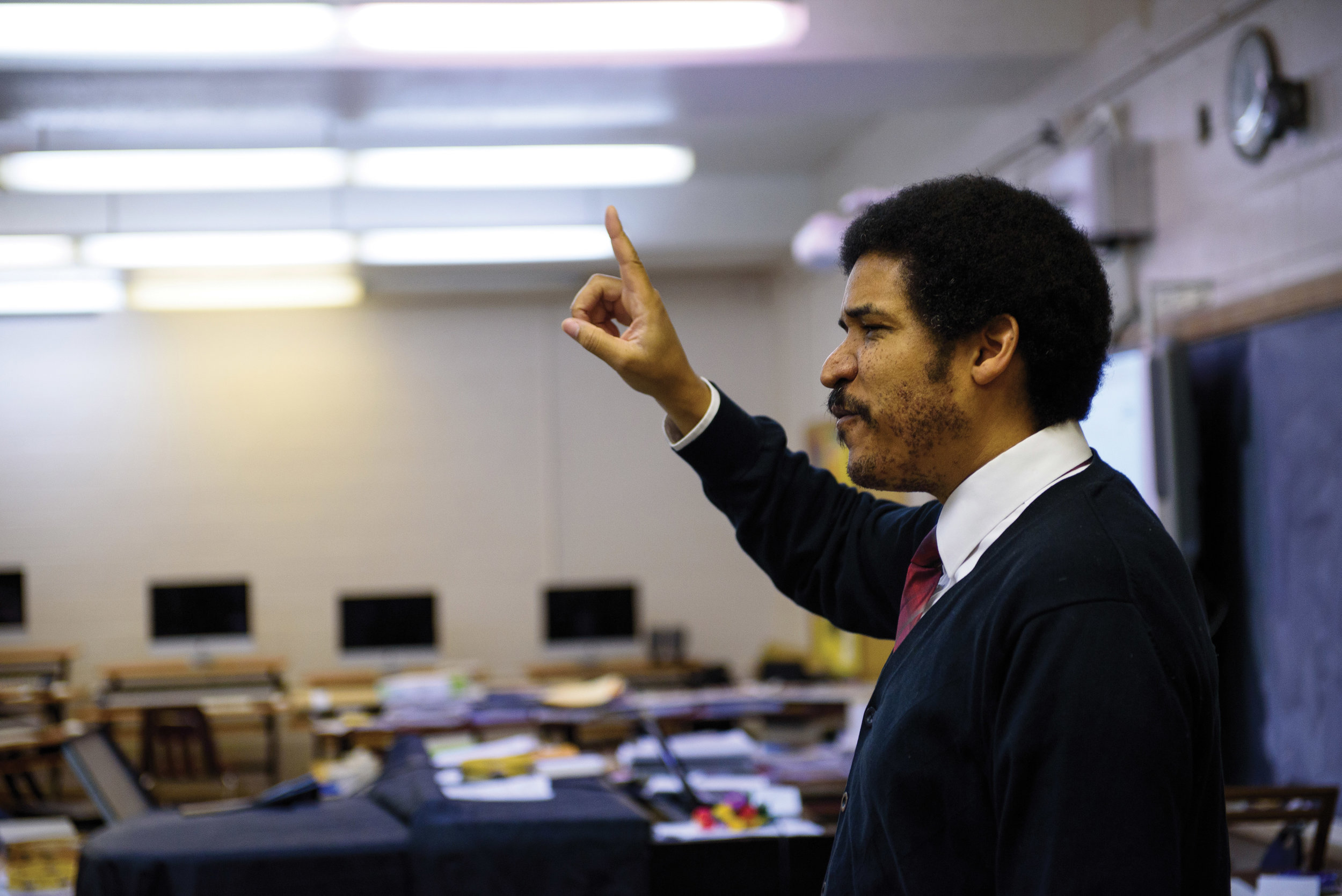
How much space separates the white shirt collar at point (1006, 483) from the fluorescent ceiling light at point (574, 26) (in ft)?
7.61

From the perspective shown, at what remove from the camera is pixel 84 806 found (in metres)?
3.62

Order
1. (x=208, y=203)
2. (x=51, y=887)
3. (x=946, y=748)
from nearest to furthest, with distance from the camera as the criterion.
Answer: (x=946, y=748) → (x=51, y=887) → (x=208, y=203)

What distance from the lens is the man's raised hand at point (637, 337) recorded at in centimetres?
119

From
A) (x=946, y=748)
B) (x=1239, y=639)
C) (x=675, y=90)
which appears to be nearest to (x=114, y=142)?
(x=675, y=90)

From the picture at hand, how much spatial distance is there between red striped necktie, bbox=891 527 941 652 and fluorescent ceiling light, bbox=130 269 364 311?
5186 mm

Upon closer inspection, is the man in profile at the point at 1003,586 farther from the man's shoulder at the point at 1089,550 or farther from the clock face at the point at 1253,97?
the clock face at the point at 1253,97

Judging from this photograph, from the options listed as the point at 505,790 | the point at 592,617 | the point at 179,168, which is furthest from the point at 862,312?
the point at 592,617

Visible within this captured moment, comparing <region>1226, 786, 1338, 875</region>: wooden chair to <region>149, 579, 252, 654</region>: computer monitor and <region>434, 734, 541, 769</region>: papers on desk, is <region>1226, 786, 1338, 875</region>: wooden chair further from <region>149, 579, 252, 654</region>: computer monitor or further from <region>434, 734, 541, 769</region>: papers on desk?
<region>149, 579, 252, 654</region>: computer monitor

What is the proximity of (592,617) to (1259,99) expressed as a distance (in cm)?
489

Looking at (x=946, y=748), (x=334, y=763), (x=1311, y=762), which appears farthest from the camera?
(x=334, y=763)

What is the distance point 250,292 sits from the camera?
18.7 feet

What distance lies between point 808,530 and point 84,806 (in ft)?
10.5

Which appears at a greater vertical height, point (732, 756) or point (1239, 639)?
point (1239, 639)

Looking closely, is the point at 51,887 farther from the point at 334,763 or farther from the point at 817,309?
the point at 817,309
